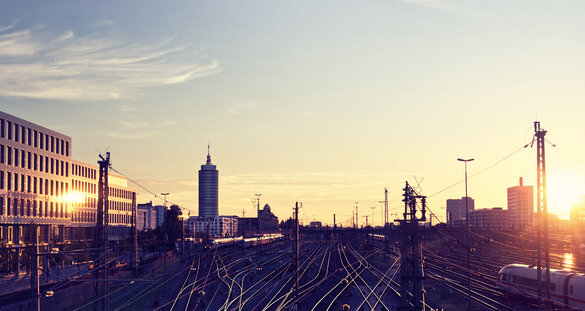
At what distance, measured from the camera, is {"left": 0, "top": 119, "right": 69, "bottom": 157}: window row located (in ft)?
249

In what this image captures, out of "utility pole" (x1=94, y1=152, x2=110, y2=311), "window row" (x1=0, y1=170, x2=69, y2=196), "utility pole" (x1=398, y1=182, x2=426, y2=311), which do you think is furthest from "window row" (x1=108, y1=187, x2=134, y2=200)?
"utility pole" (x1=398, y1=182, x2=426, y2=311)

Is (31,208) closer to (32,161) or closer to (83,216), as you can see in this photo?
(32,161)

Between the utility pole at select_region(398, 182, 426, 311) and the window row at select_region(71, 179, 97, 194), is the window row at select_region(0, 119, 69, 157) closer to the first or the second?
the window row at select_region(71, 179, 97, 194)

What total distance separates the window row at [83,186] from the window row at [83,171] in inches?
62.6

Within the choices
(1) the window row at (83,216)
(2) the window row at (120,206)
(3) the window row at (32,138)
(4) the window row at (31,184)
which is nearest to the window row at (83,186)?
(1) the window row at (83,216)

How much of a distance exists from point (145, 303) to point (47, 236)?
34.7m

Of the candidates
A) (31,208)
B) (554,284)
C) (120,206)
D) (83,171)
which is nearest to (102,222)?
(554,284)

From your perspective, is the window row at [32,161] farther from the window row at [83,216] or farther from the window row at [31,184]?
the window row at [83,216]

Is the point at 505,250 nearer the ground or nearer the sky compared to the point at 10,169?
nearer the ground

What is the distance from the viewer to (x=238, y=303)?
55.8m

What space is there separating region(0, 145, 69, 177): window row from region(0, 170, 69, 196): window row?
1.41 meters

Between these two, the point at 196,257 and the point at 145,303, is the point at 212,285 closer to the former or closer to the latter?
the point at 145,303

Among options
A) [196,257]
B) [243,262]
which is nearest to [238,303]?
[243,262]

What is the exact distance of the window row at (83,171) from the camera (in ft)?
364
